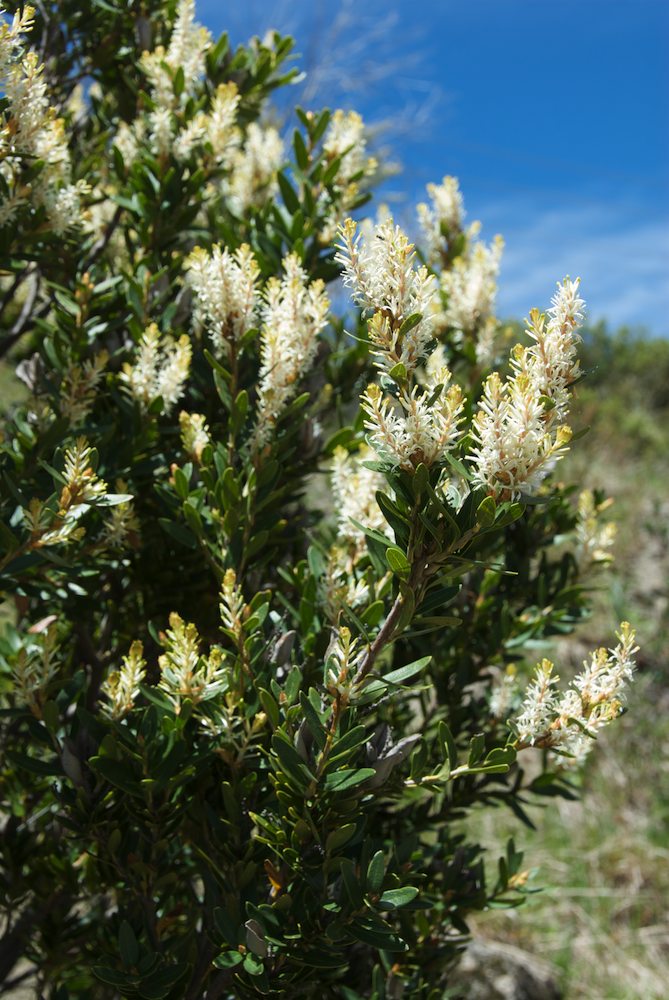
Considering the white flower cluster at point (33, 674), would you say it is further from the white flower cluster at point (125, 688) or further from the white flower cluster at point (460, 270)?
the white flower cluster at point (460, 270)

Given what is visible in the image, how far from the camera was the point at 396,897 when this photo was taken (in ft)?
3.57

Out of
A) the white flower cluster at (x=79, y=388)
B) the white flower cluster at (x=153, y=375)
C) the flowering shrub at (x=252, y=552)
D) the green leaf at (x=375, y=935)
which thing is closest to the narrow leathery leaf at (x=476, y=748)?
the flowering shrub at (x=252, y=552)

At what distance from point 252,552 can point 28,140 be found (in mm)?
773

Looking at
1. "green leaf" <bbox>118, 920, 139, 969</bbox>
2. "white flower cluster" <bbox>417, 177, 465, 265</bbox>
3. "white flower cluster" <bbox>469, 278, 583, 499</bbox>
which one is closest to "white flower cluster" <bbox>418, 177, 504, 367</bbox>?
"white flower cluster" <bbox>417, 177, 465, 265</bbox>

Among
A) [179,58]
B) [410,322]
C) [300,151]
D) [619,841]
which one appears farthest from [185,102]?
[619,841]

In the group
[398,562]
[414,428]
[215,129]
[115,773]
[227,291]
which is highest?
[215,129]

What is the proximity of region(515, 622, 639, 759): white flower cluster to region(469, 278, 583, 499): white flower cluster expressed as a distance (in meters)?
0.29

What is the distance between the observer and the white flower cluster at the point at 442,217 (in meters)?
1.97

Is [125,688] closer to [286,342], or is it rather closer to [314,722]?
[314,722]

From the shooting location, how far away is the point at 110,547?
54.5 inches

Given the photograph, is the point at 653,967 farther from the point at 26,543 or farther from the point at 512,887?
the point at 26,543

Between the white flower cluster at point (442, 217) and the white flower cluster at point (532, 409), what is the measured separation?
1120mm

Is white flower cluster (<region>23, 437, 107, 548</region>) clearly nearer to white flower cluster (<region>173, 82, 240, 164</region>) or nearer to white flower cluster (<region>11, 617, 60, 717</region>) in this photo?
white flower cluster (<region>11, 617, 60, 717</region>)

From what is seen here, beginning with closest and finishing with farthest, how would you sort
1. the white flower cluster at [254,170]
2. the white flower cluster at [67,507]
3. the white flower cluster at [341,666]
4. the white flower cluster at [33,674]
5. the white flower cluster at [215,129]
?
the white flower cluster at [341,666] → the white flower cluster at [67,507] → the white flower cluster at [33,674] → the white flower cluster at [215,129] → the white flower cluster at [254,170]
